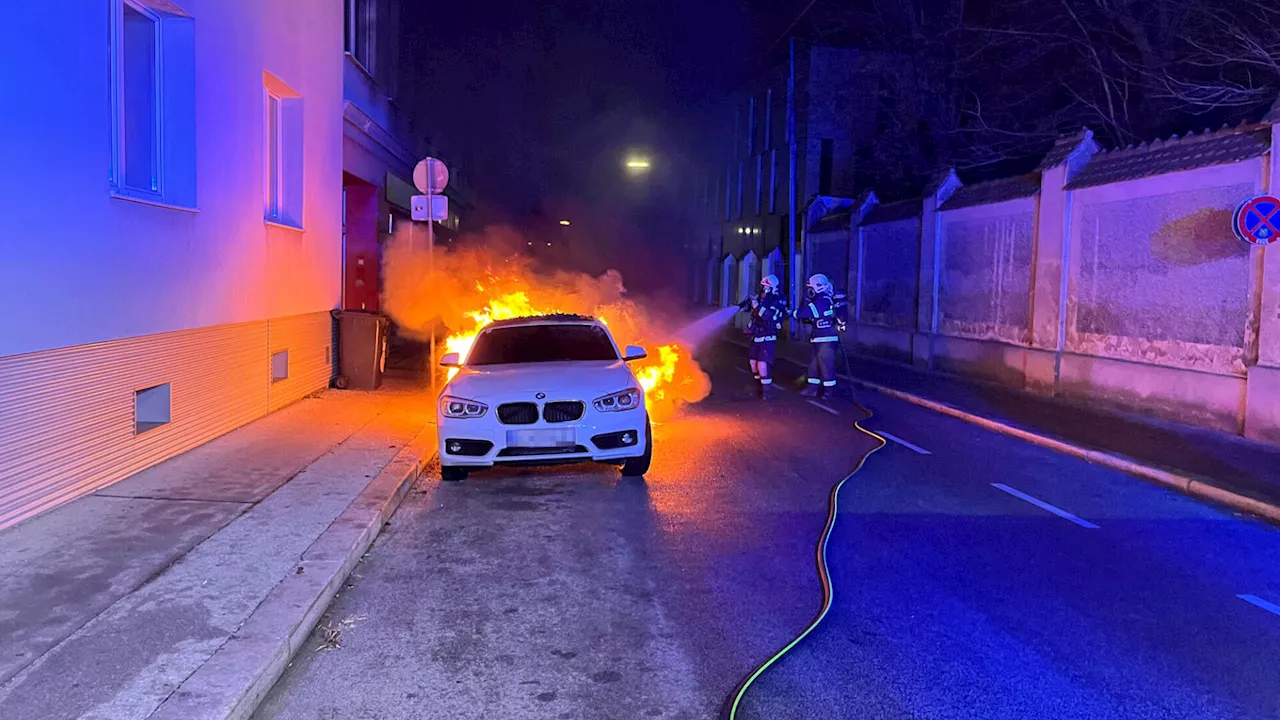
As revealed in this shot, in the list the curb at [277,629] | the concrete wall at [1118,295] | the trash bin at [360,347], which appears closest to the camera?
the curb at [277,629]

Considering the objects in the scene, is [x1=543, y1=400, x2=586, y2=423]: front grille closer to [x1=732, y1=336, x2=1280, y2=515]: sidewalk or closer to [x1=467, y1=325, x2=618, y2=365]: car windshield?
[x1=467, y1=325, x2=618, y2=365]: car windshield

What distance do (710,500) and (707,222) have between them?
36972 mm

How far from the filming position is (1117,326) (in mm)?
12656

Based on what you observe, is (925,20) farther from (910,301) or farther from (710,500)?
(710,500)

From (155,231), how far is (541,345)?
3.46 meters

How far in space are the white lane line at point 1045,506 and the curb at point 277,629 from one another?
16.8 feet

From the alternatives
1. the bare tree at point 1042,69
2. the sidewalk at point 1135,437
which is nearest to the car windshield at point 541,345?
the sidewalk at point 1135,437

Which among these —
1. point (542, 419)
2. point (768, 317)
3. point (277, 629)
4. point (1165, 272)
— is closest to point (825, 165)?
point (768, 317)

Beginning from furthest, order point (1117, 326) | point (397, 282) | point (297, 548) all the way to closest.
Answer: point (397, 282) → point (1117, 326) → point (297, 548)

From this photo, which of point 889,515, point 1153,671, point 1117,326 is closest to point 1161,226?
point 1117,326

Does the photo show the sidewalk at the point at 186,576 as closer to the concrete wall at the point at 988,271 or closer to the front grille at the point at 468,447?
the front grille at the point at 468,447

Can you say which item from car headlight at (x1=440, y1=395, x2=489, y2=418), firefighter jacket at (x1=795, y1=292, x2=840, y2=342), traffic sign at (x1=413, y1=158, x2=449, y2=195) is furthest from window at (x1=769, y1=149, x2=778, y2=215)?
car headlight at (x1=440, y1=395, x2=489, y2=418)

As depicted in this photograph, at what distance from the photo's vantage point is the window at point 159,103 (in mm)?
7906

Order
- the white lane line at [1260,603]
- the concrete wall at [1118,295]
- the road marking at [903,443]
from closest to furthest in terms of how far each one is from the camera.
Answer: the white lane line at [1260,603]
the road marking at [903,443]
the concrete wall at [1118,295]
